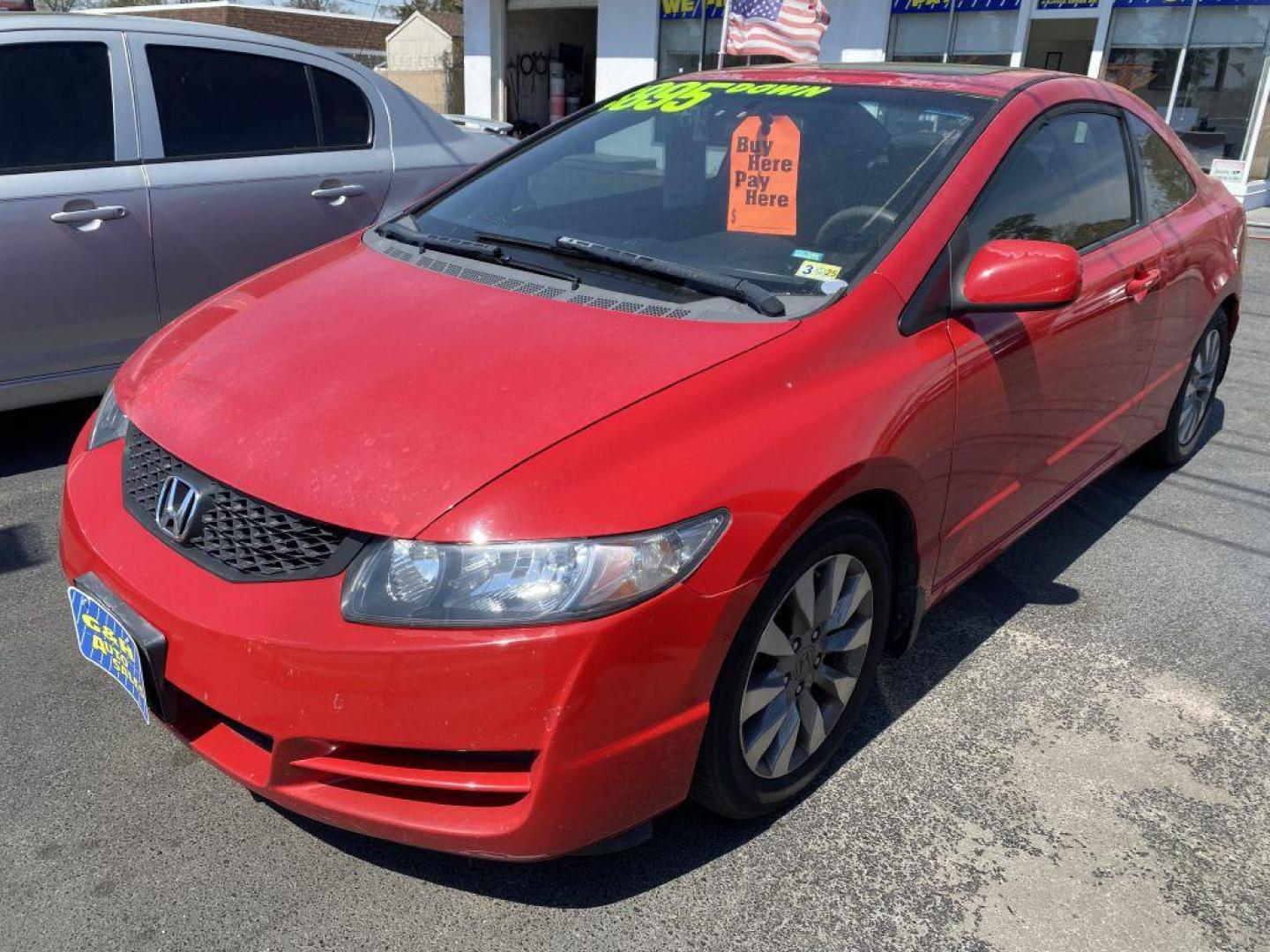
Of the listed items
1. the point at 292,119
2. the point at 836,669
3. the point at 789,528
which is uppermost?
the point at 292,119

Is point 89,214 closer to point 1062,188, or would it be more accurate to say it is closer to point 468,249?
point 468,249

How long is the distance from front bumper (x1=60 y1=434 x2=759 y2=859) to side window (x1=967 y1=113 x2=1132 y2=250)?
4.73 ft

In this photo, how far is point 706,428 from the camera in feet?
6.81

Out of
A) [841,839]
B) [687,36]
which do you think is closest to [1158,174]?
[841,839]

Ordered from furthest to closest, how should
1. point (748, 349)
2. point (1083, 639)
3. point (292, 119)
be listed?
point (292, 119)
point (1083, 639)
point (748, 349)

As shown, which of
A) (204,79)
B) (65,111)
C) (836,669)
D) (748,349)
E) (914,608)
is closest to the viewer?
(748,349)

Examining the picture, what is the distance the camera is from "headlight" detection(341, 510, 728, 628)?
1843 millimetres

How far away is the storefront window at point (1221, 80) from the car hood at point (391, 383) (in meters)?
13.6

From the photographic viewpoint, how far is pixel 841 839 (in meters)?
2.38

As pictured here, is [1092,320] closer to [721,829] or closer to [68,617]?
[721,829]

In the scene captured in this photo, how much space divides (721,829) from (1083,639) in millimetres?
1514

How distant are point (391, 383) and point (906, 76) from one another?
1864 millimetres

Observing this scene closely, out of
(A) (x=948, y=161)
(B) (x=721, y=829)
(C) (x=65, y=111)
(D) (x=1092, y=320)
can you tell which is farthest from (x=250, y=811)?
(C) (x=65, y=111)

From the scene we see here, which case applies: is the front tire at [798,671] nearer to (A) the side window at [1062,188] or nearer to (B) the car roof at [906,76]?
(A) the side window at [1062,188]
